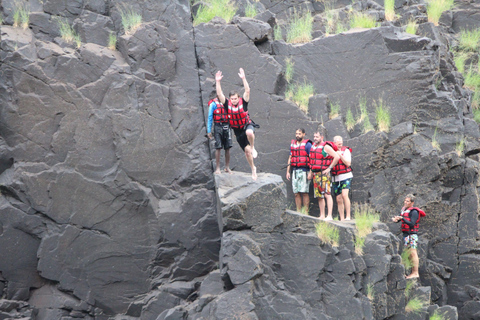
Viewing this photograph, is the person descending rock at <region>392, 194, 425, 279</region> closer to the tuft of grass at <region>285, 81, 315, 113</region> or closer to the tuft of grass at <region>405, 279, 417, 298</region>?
the tuft of grass at <region>405, 279, 417, 298</region>

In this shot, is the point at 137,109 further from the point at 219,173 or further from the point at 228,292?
the point at 228,292

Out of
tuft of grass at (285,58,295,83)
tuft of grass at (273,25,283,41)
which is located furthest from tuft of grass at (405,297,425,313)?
tuft of grass at (273,25,283,41)

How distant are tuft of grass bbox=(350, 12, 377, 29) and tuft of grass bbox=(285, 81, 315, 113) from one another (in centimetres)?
211

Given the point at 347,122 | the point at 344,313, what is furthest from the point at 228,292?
the point at 347,122

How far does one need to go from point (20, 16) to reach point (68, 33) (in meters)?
1.10

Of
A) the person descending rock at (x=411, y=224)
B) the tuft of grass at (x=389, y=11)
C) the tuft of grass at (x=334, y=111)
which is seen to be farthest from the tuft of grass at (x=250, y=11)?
the person descending rock at (x=411, y=224)

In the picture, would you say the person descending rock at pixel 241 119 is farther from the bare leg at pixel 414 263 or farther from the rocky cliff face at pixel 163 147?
the bare leg at pixel 414 263

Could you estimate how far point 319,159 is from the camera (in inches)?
420

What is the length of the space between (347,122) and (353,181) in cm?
138

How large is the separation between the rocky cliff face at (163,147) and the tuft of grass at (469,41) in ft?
11.7

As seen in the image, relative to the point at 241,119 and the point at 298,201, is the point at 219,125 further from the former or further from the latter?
the point at 298,201

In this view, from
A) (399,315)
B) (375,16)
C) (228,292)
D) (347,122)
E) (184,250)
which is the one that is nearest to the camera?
(228,292)

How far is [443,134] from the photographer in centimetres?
1202

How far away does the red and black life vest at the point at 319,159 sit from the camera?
1061cm
